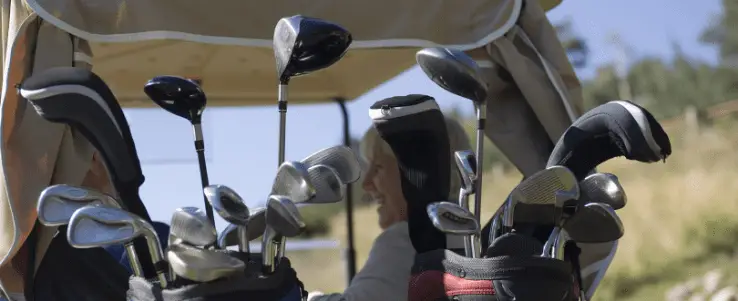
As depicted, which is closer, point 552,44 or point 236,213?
point 236,213

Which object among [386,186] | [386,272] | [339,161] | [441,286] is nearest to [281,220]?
[339,161]

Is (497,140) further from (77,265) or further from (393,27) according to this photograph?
(77,265)

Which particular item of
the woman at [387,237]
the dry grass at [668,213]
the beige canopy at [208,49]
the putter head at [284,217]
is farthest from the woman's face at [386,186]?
the dry grass at [668,213]

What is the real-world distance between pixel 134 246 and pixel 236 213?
9.5 inches

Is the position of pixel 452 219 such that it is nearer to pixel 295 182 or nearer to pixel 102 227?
pixel 295 182

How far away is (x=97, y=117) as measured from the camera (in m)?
1.63

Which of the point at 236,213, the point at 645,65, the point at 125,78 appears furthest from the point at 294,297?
the point at 645,65

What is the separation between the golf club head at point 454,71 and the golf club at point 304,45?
0.16m

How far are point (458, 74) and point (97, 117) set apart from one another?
Result: 0.65 m

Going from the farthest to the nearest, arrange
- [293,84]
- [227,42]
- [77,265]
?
[293,84] → [227,42] → [77,265]

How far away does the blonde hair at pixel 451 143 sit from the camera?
2424 millimetres

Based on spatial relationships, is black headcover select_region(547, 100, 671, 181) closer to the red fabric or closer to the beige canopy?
the red fabric

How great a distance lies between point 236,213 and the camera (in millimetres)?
1485

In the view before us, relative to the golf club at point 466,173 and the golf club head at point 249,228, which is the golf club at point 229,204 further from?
the golf club at point 466,173
